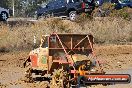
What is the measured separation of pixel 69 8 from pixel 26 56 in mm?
11752

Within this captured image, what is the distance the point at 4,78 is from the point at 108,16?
1595 centimetres

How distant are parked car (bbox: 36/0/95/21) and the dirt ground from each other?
750 centimetres

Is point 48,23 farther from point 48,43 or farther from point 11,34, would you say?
point 48,43

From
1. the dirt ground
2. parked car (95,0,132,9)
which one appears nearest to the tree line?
parked car (95,0,132,9)

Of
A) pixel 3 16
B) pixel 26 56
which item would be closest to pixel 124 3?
pixel 3 16

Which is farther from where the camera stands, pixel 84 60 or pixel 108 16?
pixel 108 16

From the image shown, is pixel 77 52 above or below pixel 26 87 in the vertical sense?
above

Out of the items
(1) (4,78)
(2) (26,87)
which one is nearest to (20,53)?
(1) (4,78)

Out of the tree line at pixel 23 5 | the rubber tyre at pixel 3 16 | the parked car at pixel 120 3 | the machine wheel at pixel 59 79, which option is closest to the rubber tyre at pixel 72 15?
the parked car at pixel 120 3

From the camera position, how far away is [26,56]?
23.5 metres

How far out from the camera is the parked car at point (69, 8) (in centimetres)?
3403

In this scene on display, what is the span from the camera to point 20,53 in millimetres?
24344

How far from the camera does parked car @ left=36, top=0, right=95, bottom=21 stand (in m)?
34.0

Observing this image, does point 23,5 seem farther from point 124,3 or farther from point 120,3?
point 120,3
